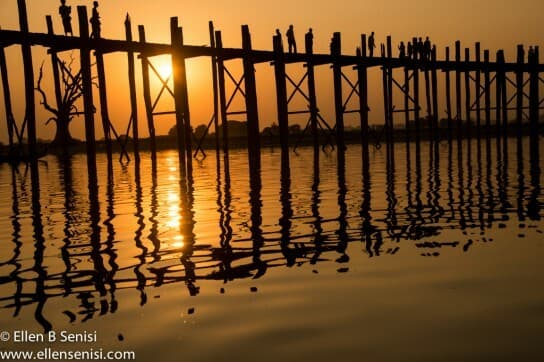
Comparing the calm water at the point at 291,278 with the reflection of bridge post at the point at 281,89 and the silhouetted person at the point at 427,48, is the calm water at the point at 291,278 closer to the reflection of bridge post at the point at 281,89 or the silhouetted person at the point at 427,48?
the reflection of bridge post at the point at 281,89

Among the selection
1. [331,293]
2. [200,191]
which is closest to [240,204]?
[200,191]

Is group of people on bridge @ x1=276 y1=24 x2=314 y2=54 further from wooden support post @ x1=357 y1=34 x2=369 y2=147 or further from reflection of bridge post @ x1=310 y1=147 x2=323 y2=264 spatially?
reflection of bridge post @ x1=310 y1=147 x2=323 y2=264

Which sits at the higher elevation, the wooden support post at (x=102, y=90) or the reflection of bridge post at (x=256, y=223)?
the wooden support post at (x=102, y=90)

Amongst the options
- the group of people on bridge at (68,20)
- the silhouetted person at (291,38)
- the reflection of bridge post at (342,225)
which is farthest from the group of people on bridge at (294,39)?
the reflection of bridge post at (342,225)

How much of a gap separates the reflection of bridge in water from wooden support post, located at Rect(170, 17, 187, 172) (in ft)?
29.7

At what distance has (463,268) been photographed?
4.74 meters

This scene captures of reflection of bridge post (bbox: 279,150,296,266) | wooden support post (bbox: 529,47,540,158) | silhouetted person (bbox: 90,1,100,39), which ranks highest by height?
silhouetted person (bbox: 90,1,100,39)

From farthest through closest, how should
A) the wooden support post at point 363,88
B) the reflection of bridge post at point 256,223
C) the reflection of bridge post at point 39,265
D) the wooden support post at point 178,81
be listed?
the wooden support post at point 363,88
the wooden support post at point 178,81
the reflection of bridge post at point 256,223
the reflection of bridge post at point 39,265

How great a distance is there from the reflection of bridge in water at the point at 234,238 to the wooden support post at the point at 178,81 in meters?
9.05

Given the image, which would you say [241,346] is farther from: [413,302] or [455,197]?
[455,197]

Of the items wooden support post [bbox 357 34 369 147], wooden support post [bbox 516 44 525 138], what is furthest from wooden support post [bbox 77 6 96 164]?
wooden support post [bbox 516 44 525 138]

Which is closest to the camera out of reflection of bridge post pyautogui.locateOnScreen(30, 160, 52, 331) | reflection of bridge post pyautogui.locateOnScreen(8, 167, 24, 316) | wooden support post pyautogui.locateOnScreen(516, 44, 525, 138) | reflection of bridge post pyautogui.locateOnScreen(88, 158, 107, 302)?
reflection of bridge post pyautogui.locateOnScreen(30, 160, 52, 331)

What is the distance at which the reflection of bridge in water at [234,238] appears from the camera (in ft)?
15.3

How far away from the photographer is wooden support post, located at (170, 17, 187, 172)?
64.5ft
